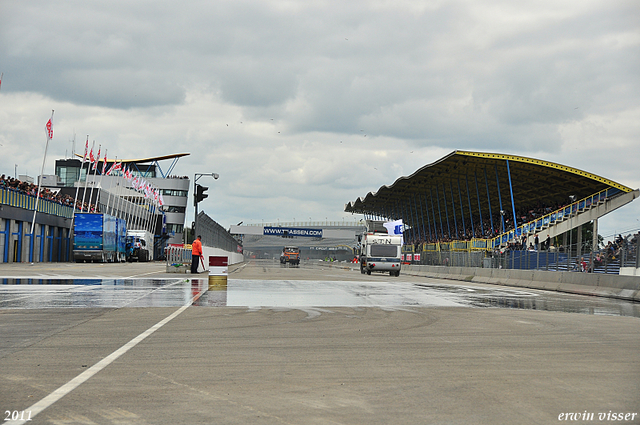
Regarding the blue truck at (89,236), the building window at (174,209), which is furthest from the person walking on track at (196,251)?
the building window at (174,209)

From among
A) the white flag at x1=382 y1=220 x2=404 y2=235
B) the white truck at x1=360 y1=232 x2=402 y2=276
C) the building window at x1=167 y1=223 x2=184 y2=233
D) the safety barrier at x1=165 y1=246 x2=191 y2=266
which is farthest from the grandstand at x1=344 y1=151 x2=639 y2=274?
the building window at x1=167 y1=223 x2=184 y2=233

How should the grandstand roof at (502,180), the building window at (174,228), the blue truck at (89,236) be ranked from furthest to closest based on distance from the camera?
the building window at (174,228) → the blue truck at (89,236) → the grandstand roof at (502,180)

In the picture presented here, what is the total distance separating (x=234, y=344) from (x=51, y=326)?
11.3ft

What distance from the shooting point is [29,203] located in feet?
170

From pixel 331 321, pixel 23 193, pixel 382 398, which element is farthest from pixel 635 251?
pixel 23 193

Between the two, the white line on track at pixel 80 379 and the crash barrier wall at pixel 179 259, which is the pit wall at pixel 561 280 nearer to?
the crash barrier wall at pixel 179 259

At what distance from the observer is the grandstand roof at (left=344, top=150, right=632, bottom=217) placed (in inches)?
2114

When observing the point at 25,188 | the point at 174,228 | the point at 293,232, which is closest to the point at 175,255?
the point at 25,188

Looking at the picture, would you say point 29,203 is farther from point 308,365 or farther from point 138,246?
point 308,365

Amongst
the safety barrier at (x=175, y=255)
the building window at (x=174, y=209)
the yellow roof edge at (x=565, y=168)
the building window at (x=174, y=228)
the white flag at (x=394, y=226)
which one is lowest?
the safety barrier at (x=175, y=255)

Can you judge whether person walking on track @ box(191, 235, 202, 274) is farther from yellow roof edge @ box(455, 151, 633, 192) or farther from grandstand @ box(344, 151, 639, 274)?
yellow roof edge @ box(455, 151, 633, 192)

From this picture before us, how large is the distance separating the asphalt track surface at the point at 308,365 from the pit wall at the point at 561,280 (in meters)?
8.87

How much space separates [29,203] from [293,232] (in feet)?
365

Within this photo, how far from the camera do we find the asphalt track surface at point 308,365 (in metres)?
5.57
